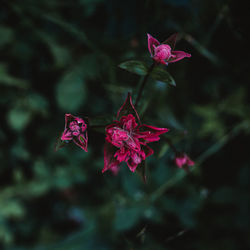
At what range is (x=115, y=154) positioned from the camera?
111cm

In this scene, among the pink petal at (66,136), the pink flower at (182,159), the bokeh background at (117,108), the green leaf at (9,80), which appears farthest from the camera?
the green leaf at (9,80)

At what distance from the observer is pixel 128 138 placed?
1.10 metres

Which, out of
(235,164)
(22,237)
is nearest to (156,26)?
(235,164)

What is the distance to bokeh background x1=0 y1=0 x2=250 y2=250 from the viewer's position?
2027 millimetres

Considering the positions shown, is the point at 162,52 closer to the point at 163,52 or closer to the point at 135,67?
the point at 163,52

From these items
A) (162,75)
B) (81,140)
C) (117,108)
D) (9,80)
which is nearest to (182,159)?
(162,75)

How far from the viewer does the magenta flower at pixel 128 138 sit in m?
1.08

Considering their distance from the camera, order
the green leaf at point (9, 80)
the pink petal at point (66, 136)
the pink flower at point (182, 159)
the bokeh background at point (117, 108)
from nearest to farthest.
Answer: the pink petal at point (66, 136) < the pink flower at point (182, 159) < the bokeh background at point (117, 108) < the green leaf at point (9, 80)

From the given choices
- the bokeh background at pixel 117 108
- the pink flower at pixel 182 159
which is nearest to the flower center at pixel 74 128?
the pink flower at pixel 182 159

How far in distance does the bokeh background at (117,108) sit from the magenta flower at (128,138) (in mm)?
767

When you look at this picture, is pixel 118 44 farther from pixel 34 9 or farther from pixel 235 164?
pixel 235 164

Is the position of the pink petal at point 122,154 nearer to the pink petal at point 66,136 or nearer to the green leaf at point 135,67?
the pink petal at point 66,136

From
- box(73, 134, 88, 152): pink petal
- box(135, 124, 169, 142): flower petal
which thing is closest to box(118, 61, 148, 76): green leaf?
box(135, 124, 169, 142): flower petal

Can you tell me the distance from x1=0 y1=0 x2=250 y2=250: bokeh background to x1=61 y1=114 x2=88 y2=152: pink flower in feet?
2.71
